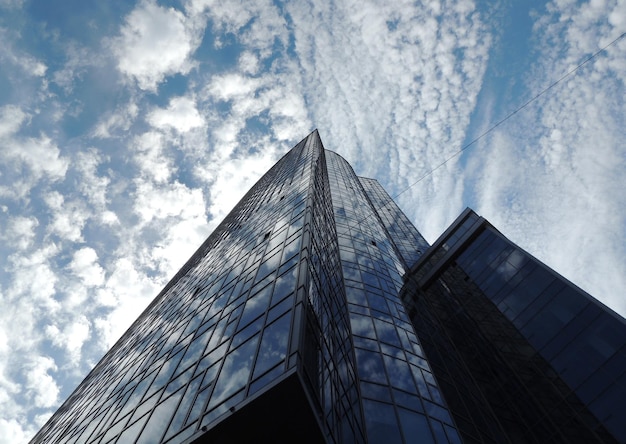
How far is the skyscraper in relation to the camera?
1055cm

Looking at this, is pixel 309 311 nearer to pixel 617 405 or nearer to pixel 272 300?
pixel 272 300

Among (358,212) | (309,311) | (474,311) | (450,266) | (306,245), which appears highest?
(358,212)

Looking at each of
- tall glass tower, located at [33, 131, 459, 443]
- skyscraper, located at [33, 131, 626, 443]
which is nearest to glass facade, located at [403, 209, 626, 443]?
skyscraper, located at [33, 131, 626, 443]

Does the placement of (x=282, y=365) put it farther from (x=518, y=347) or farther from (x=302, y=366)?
(x=518, y=347)

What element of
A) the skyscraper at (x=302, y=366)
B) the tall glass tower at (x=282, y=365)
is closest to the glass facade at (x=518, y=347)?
the skyscraper at (x=302, y=366)

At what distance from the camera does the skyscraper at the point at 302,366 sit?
416 inches

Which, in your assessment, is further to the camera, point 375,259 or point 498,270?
point 375,259

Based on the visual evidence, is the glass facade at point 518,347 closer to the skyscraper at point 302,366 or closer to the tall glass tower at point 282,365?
the skyscraper at point 302,366

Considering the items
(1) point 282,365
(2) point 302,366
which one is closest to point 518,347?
(2) point 302,366

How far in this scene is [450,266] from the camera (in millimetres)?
34906

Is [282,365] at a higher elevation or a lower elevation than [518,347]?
lower

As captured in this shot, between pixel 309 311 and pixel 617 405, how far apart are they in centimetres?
1483

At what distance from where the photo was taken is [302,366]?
10.5 meters

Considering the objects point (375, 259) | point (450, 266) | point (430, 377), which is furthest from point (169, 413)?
point (450, 266)
